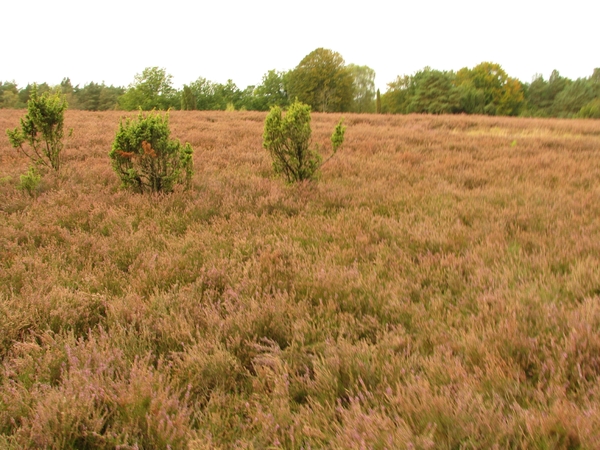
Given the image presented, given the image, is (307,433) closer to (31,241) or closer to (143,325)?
(143,325)

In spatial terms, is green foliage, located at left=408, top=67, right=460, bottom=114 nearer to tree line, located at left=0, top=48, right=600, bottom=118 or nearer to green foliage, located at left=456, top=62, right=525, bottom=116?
tree line, located at left=0, top=48, right=600, bottom=118

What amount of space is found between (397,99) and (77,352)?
6397 centimetres

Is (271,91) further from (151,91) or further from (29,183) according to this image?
(29,183)

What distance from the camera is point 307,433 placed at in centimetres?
174

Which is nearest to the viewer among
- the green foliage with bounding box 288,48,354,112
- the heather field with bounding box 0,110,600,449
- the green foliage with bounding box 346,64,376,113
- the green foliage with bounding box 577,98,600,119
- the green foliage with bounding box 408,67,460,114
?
the heather field with bounding box 0,110,600,449

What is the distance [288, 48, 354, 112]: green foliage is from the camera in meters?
52.1

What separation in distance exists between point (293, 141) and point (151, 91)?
203ft

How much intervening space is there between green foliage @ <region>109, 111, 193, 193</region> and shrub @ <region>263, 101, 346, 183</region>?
1.57 metres

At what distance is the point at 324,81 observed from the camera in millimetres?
52781

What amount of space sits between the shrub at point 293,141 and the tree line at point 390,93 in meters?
38.5

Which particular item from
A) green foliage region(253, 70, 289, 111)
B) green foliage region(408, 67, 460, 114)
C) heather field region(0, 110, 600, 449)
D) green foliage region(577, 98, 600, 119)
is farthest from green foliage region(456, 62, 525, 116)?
heather field region(0, 110, 600, 449)

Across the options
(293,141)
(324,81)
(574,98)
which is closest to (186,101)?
(324,81)

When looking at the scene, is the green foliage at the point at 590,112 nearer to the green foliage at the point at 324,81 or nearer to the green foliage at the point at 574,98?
the green foliage at the point at 574,98

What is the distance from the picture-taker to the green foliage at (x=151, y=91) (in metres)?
57.8
